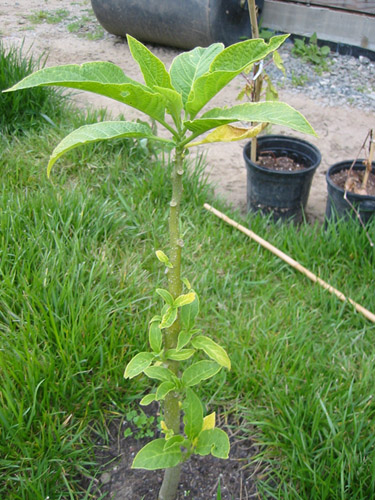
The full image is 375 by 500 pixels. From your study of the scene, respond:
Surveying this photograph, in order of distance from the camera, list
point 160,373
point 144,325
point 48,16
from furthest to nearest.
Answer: point 48,16, point 144,325, point 160,373

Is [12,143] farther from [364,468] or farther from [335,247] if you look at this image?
[364,468]

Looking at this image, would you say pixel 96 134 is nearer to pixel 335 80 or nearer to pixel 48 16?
pixel 335 80

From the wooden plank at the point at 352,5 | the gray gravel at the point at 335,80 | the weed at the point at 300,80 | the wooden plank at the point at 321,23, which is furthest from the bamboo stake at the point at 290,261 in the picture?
the wooden plank at the point at 352,5

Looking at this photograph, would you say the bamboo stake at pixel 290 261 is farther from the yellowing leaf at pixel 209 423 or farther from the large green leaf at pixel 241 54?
the large green leaf at pixel 241 54

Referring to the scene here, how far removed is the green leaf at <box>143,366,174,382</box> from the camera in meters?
1.11

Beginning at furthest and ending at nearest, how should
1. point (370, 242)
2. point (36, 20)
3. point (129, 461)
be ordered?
point (36, 20) → point (370, 242) → point (129, 461)

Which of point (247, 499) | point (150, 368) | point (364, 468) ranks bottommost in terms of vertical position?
point (247, 499)

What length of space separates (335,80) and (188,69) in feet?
14.1

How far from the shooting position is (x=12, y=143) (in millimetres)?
2887

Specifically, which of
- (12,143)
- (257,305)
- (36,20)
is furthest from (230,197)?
(36,20)

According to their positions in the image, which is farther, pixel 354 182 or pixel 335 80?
pixel 335 80

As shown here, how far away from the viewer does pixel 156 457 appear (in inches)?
44.7

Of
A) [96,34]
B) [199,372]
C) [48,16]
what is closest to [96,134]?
[199,372]

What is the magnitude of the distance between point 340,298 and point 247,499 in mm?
1030
